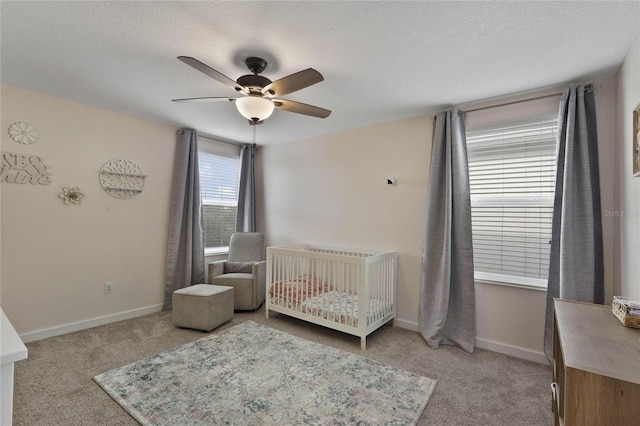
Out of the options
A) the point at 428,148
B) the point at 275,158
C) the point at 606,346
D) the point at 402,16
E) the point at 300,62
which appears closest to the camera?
the point at 606,346

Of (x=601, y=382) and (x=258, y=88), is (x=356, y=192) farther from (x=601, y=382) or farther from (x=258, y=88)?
(x=601, y=382)

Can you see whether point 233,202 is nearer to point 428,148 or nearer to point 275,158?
point 275,158

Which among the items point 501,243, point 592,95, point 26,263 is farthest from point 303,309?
point 592,95

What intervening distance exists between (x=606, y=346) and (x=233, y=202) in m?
4.36

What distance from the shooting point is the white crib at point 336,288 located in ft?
9.16

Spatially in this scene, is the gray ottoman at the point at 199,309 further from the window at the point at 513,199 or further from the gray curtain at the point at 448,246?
the window at the point at 513,199

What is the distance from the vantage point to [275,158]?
4574 mm

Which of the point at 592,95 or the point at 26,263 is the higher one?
the point at 592,95

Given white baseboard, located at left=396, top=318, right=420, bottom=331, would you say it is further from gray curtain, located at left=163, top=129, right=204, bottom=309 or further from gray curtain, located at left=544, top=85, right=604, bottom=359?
gray curtain, located at left=163, top=129, right=204, bottom=309

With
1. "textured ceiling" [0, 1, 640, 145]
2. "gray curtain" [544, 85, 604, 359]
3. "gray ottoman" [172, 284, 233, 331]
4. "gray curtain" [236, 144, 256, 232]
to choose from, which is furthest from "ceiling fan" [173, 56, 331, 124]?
"gray curtain" [236, 144, 256, 232]

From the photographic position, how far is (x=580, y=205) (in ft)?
7.39

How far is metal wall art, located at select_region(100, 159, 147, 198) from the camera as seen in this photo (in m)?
3.21

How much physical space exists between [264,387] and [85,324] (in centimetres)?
228

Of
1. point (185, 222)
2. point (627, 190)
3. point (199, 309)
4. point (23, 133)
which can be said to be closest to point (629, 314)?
point (627, 190)
